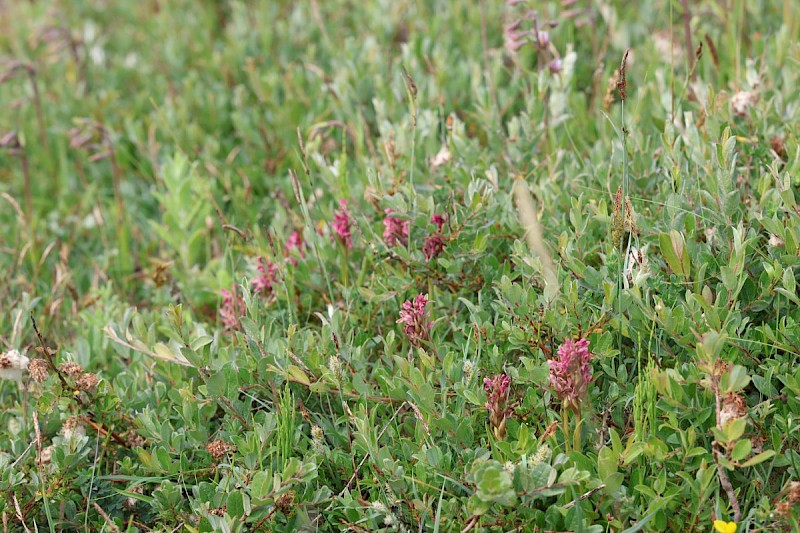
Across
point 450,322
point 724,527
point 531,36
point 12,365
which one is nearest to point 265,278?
point 450,322

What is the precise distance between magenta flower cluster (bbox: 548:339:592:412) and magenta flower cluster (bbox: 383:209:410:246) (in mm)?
838

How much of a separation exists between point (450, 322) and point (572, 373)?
628mm

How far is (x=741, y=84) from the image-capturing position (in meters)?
3.34

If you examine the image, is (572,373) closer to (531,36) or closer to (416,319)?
(416,319)

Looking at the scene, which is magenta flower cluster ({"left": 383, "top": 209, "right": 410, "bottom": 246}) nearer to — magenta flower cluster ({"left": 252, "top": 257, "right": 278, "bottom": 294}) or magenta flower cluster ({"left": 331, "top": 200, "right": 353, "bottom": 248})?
magenta flower cluster ({"left": 331, "top": 200, "right": 353, "bottom": 248})

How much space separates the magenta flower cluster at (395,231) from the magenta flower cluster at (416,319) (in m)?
0.42

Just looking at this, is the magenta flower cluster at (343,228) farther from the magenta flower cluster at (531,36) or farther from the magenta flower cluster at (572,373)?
the magenta flower cluster at (572,373)

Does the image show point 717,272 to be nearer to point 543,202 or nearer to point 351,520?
point 543,202

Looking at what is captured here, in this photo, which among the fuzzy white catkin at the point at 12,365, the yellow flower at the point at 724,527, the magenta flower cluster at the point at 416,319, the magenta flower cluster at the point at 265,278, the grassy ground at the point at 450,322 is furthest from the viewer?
the magenta flower cluster at the point at 265,278

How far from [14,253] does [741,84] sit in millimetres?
3228

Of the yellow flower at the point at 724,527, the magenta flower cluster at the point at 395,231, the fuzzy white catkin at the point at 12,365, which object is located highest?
the magenta flower cluster at the point at 395,231

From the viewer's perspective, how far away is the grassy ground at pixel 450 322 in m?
2.13

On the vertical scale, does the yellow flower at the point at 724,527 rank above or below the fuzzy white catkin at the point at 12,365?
below

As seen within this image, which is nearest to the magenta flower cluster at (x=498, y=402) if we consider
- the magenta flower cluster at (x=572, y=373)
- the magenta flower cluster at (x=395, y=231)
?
the magenta flower cluster at (x=572, y=373)
